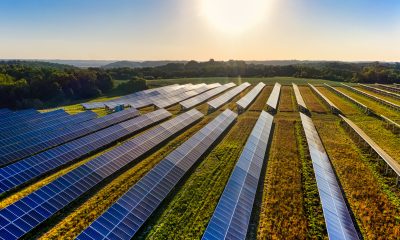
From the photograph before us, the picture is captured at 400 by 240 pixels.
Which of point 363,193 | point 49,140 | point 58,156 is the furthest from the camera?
point 49,140

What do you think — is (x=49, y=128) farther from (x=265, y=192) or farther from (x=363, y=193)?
(x=363, y=193)

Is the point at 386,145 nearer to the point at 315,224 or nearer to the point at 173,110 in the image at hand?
the point at 315,224

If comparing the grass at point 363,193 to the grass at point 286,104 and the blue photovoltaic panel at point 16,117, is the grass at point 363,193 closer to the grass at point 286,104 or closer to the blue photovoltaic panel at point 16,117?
the grass at point 286,104

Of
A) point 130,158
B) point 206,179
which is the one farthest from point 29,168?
point 206,179

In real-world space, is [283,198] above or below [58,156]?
above

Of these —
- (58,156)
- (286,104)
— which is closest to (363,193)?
(58,156)

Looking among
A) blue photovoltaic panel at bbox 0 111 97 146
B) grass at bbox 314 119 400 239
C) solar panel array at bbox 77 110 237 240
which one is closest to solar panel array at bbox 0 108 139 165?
blue photovoltaic panel at bbox 0 111 97 146
